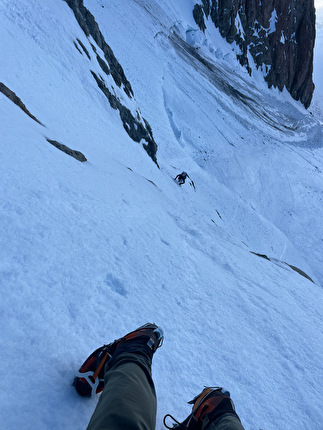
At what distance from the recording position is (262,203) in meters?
20.1

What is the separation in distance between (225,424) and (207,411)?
0.72 ft

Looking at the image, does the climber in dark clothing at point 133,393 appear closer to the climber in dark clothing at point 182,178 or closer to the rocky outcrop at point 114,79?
the rocky outcrop at point 114,79

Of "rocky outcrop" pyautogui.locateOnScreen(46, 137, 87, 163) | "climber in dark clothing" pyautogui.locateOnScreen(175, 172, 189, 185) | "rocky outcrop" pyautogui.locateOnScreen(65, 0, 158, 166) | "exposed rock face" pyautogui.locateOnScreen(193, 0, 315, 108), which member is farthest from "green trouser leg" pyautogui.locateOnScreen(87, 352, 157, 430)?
"exposed rock face" pyautogui.locateOnScreen(193, 0, 315, 108)

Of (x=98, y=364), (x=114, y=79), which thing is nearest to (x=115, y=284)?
(x=98, y=364)

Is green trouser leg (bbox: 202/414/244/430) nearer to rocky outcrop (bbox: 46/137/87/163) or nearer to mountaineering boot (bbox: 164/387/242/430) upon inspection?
mountaineering boot (bbox: 164/387/242/430)

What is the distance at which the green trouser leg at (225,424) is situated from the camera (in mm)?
1879

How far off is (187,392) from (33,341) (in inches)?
58.1

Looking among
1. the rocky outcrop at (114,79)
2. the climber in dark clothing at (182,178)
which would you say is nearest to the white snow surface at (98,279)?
the rocky outcrop at (114,79)

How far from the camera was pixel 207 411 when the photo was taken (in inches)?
83.0

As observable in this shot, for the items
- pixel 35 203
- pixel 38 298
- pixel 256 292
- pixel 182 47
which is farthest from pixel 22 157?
pixel 182 47

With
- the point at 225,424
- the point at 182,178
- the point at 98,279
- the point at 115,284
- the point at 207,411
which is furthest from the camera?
the point at 182,178

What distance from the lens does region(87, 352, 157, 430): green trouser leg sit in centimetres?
134

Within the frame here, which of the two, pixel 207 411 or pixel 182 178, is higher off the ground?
pixel 207 411

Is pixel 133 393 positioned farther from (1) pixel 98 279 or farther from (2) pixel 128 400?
(1) pixel 98 279
